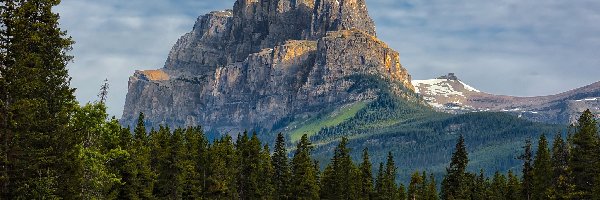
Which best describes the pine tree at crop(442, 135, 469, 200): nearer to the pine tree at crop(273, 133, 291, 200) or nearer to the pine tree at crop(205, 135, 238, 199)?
the pine tree at crop(273, 133, 291, 200)

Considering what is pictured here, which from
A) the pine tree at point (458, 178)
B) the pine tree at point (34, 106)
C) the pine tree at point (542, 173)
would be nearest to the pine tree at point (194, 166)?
the pine tree at point (458, 178)

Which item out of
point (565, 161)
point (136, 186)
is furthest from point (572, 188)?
point (136, 186)

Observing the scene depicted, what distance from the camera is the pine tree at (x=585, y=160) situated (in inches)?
3157

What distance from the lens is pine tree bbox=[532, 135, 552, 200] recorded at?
9499 cm

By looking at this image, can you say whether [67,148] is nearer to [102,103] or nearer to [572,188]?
[102,103]

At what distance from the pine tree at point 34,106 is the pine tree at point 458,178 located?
7331 centimetres

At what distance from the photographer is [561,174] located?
284 feet

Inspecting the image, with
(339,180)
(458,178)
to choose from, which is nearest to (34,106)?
(458,178)

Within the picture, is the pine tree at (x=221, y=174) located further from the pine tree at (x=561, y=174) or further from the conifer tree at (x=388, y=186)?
the pine tree at (x=561, y=174)

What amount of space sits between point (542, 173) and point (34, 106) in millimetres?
74780

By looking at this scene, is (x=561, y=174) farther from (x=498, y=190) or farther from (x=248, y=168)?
(x=248, y=168)

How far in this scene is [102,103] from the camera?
57.9m

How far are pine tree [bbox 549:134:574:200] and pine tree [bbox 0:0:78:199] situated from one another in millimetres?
55893

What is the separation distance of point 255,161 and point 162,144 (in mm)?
21623
